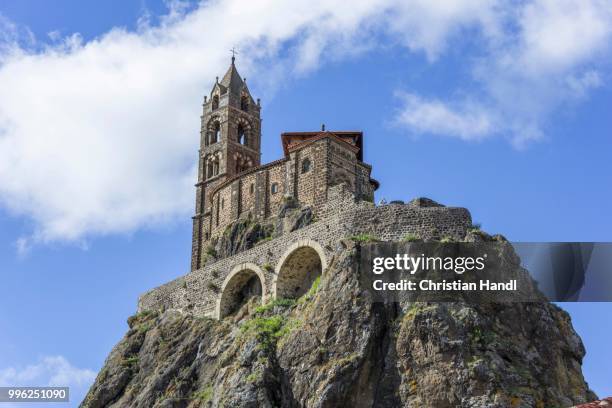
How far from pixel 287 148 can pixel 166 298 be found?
44.6ft

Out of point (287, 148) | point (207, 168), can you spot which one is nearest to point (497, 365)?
point (287, 148)

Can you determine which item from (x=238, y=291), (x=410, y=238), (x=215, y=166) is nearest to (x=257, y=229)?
(x=238, y=291)

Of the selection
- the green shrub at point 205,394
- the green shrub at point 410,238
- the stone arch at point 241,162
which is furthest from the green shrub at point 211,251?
the green shrub at point 410,238

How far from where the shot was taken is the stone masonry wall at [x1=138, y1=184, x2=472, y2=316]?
185 ft

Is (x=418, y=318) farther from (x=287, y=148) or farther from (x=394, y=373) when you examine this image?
(x=287, y=148)

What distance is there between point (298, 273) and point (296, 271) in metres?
0.18

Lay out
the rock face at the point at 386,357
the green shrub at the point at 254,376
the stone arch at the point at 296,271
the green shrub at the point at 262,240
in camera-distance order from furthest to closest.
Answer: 1. the green shrub at the point at 262,240
2. the stone arch at the point at 296,271
3. the green shrub at the point at 254,376
4. the rock face at the point at 386,357

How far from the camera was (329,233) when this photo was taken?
58.2m

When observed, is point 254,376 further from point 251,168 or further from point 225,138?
point 225,138

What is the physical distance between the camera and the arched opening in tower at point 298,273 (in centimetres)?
6003

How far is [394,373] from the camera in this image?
50.8 meters

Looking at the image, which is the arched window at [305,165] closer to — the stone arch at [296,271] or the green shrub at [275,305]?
the stone arch at [296,271]

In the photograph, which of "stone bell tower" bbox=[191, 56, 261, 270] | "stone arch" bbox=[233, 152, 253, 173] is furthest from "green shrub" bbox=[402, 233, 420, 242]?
"stone arch" bbox=[233, 152, 253, 173]

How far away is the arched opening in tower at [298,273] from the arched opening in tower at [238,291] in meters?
2.91
